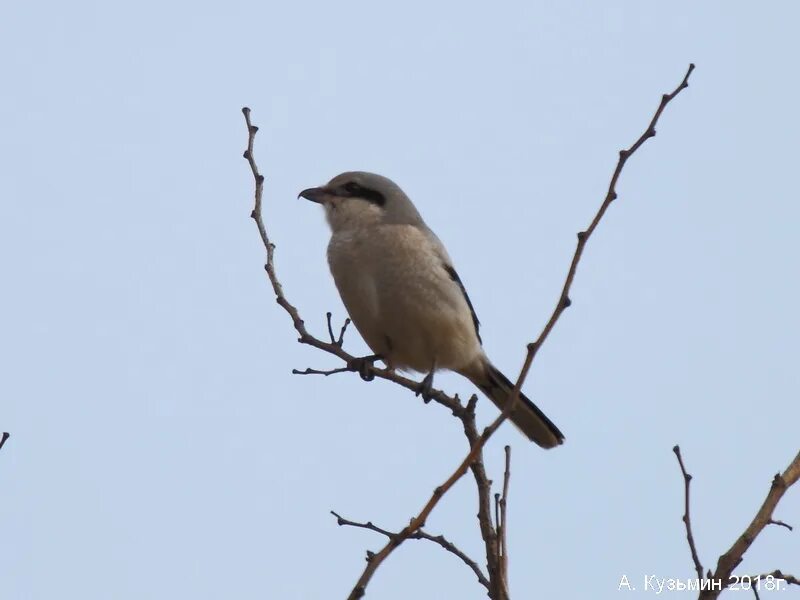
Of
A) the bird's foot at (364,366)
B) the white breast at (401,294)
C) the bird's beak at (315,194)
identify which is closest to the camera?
the bird's foot at (364,366)

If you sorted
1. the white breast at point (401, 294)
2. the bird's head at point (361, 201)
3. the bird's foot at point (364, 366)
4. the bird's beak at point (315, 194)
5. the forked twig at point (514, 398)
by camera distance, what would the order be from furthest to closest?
the bird's beak at point (315, 194)
the bird's head at point (361, 201)
the white breast at point (401, 294)
the bird's foot at point (364, 366)
the forked twig at point (514, 398)

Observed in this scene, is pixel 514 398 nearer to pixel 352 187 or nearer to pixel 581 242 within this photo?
pixel 581 242

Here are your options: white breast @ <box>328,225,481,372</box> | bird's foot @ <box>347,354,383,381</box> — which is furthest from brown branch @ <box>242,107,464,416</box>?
white breast @ <box>328,225,481,372</box>

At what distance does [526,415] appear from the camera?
5613mm

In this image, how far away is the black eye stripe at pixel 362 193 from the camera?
5.56 m

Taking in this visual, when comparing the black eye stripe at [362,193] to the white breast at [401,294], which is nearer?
the white breast at [401,294]

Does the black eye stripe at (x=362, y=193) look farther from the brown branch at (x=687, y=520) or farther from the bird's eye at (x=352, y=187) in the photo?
the brown branch at (x=687, y=520)

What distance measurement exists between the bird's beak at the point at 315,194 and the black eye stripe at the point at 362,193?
0.11 meters

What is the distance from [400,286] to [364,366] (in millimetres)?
812

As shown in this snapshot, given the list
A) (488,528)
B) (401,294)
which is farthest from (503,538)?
(401,294)

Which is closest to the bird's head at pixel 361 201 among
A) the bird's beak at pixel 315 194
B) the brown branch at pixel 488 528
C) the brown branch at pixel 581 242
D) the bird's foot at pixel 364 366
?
the bird's beak at pixel 315 194

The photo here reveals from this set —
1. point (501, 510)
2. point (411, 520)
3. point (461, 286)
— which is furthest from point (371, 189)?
point (411, 520)

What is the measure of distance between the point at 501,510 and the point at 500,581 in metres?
0.18

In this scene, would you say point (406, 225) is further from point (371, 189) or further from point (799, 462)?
point (799, 462)
